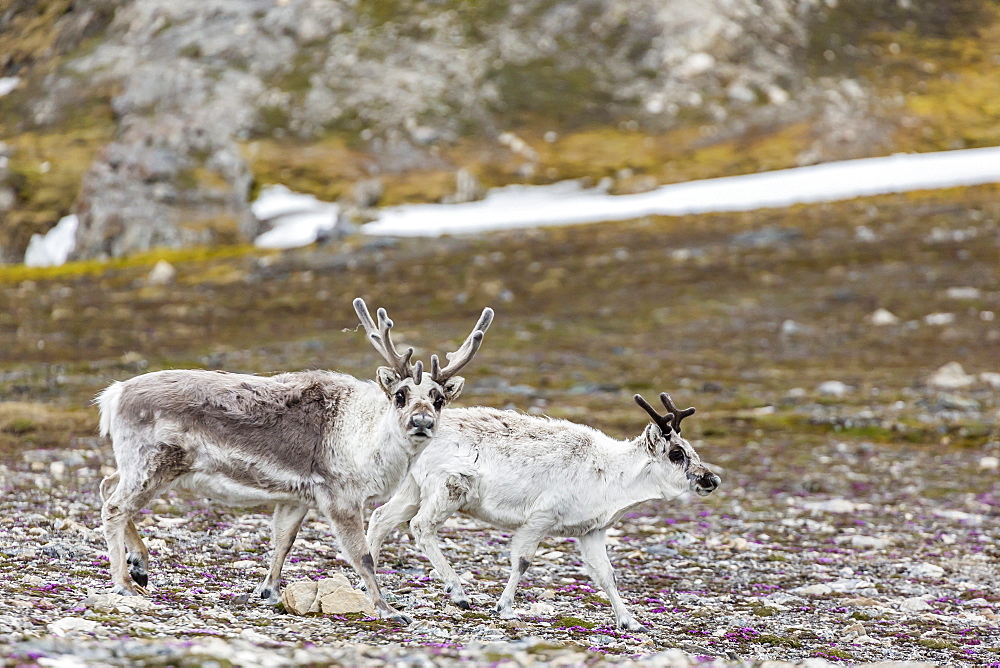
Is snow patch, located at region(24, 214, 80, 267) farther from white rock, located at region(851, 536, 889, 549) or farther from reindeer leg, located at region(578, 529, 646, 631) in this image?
reindeer leg, located at region(578, 529, 646, 631)

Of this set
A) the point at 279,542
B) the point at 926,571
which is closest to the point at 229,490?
the point at 279,542

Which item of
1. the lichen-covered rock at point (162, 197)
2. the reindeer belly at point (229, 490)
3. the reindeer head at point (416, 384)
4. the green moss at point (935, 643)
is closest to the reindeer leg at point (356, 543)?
the reindeer belly at point (229, 490)

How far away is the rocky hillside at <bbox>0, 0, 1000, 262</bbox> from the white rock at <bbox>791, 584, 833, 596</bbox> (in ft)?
270

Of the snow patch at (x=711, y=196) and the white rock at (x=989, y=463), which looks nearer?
the white rock at (x=989, y=463)

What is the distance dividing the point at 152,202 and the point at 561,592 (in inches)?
3074

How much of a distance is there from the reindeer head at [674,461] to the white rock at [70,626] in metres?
6.80

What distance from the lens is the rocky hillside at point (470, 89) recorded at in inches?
4146

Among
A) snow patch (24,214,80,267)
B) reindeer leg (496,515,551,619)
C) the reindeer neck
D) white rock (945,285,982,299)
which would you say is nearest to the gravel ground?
reindeer leg (496,515,551,619)

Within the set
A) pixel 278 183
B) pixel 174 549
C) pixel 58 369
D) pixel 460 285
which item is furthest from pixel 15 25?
pixel 174 549

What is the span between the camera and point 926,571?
15367mm

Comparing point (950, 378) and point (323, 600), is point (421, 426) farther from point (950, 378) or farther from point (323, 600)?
point (950, 378)

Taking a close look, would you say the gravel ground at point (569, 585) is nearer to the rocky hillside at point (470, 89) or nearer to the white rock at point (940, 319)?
the white rock at point (940, 319)

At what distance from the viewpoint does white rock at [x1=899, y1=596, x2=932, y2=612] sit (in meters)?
13.3

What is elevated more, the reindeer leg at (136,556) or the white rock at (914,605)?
the reindeer leg at (136,556)
